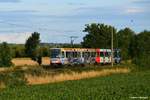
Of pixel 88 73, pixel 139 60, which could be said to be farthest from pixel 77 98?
pixel 139 60

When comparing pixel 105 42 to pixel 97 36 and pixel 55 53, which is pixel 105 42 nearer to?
pixel 97 36

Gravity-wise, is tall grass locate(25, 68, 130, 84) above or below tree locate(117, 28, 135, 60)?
below

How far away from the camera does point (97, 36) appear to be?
401 feet

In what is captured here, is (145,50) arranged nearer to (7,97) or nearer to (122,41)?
(122,41)

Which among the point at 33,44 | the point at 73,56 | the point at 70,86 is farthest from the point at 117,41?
the point at 70,86

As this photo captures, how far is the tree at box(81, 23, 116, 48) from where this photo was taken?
120919 millimetres

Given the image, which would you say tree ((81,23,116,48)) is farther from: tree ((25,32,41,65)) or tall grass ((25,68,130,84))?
tall grass ((25,68,130,84))

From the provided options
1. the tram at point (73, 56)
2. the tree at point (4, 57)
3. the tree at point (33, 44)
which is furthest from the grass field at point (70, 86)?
the tree at point (33, 44)

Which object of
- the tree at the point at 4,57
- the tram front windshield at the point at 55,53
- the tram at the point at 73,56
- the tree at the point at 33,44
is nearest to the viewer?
the tram front windshield at the point at 55,53

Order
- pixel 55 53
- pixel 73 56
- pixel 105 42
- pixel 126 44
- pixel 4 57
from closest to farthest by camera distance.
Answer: pixel 55 53 → pixel 73 56 → pixel 4 57 → pixel 105 42 → pixel 126 44

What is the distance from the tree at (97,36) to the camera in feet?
397

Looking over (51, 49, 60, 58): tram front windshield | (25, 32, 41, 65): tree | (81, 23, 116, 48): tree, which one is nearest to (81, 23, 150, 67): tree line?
(81, 23, 116, 48): tree

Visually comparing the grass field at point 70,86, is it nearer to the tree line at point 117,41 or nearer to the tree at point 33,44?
the tree line at point 117,41

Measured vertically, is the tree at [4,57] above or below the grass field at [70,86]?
above
